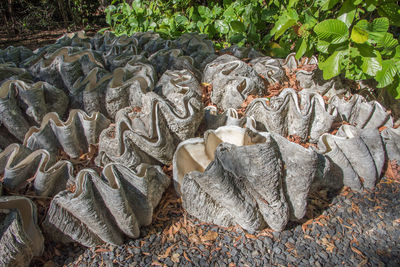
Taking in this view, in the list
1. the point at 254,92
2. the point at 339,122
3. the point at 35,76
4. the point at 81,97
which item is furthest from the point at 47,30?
→ the point at 339,122

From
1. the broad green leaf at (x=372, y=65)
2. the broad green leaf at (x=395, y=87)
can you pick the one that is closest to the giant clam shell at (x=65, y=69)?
the broad green leaf at (x=372, y=65)

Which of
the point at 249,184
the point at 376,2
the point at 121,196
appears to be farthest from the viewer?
the point at 376,2

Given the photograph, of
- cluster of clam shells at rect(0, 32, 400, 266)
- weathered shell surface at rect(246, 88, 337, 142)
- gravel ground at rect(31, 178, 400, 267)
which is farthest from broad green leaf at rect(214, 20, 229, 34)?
gravel ground at rect(31, 178, 400, 267)

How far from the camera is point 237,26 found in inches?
128

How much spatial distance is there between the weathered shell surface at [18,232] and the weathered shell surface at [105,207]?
0.08 metres

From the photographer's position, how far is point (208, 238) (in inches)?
64.3

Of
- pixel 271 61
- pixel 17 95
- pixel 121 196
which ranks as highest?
pixel 17 95

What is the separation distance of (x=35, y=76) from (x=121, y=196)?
1.65 meters

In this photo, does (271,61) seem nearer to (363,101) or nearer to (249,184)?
(363,101)

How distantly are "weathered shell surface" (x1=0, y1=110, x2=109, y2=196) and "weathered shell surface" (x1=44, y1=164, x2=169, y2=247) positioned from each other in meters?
0.21

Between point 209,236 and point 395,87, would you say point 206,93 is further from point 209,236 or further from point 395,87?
point 395,87

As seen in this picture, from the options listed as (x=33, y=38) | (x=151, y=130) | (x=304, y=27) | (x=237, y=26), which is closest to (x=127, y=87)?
(x=151, y=130)

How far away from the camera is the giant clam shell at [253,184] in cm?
153

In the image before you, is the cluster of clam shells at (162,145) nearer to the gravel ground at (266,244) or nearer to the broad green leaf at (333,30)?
the gravel ground at (266,244)
